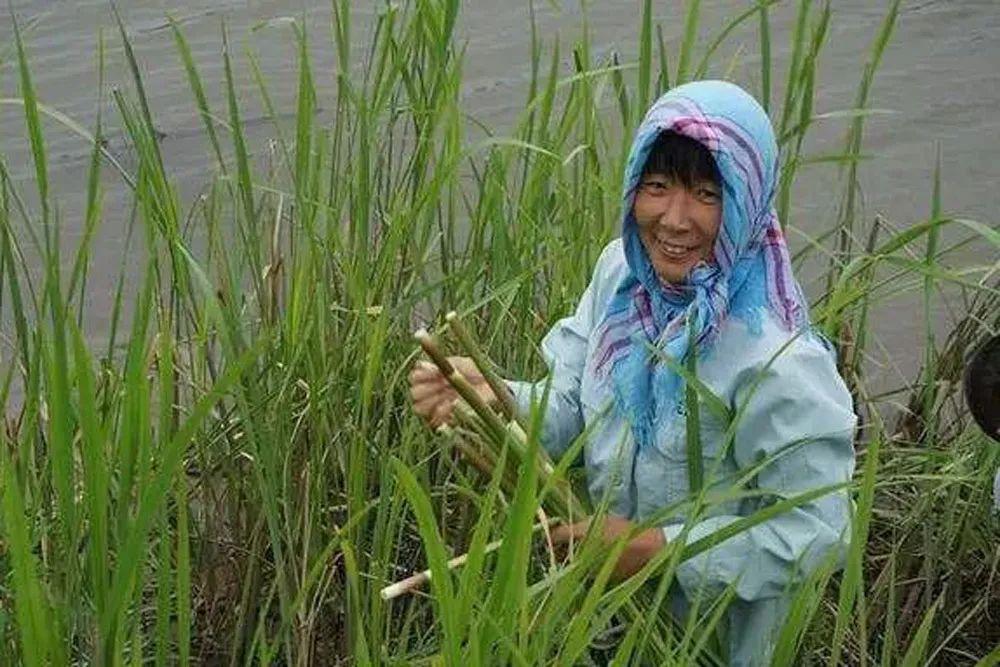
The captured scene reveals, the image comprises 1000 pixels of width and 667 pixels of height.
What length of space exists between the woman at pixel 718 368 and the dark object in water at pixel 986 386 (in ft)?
0.41

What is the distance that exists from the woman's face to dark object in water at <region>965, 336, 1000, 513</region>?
27cm

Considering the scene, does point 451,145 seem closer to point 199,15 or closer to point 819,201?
point 819,201

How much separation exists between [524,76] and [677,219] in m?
3.51

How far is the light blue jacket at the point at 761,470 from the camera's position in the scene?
176 cm

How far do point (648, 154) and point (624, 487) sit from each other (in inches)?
13.7

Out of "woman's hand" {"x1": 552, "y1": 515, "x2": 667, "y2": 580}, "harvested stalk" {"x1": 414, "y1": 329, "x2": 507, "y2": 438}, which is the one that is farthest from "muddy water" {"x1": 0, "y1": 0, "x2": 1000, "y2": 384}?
"harvested stalk" {"x1": 414, "y1": 329, "x2": 507, "y2": 438}

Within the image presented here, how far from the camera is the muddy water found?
183 inches

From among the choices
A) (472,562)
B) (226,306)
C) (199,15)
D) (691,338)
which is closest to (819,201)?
(199,15)

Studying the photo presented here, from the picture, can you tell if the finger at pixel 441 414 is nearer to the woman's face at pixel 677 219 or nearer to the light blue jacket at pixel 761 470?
the light blue jacket at pixel 761 470

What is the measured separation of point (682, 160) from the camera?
1.82 metres

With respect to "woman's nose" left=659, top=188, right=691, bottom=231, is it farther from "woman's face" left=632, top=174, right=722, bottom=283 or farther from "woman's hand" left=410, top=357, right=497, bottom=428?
"woman's hand" left=410, top=357, right=497, bottom=428

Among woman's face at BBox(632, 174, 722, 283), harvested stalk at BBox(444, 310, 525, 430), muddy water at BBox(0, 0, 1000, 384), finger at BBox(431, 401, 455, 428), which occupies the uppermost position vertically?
woman's face at BBox(632, 174, 722, 283)

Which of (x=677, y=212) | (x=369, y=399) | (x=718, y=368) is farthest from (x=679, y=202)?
(x=369, y=399)

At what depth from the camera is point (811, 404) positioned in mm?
1763
